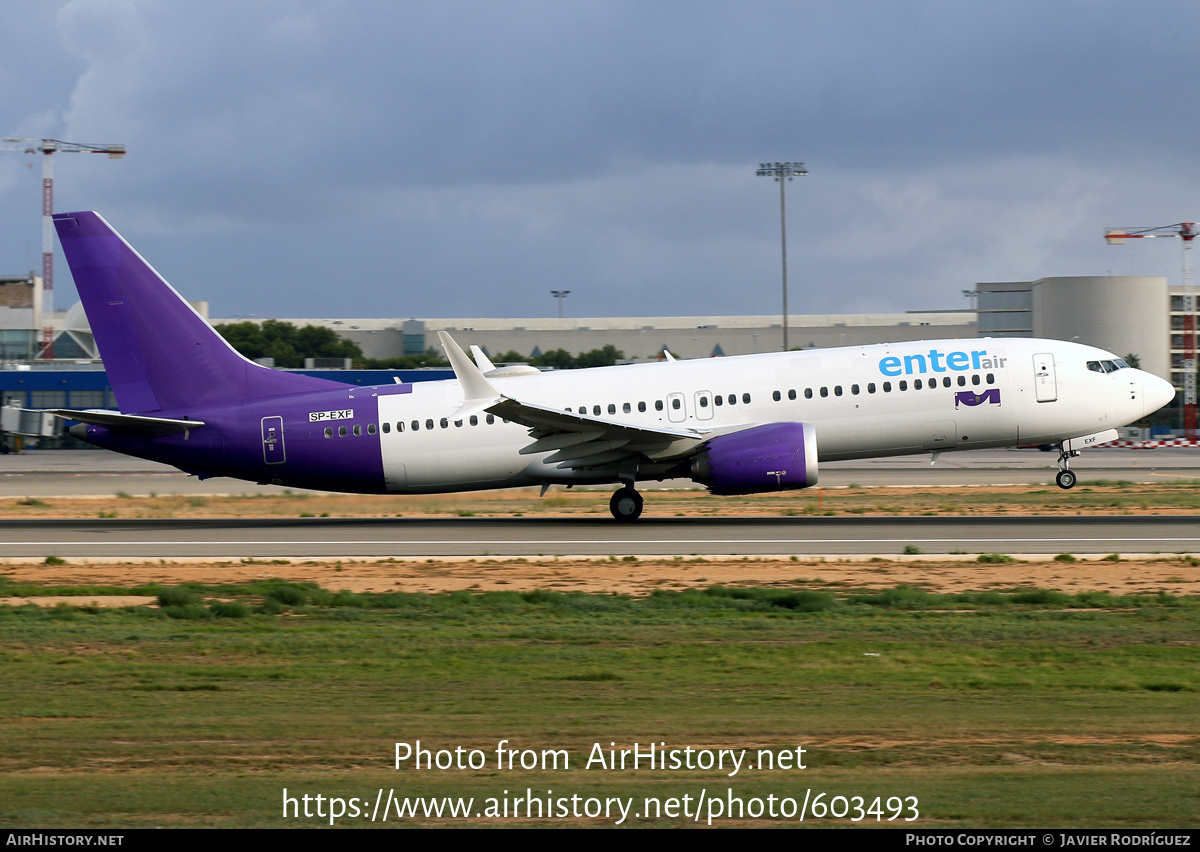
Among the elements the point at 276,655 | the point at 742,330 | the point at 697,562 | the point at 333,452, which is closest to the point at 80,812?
the point at 276,655

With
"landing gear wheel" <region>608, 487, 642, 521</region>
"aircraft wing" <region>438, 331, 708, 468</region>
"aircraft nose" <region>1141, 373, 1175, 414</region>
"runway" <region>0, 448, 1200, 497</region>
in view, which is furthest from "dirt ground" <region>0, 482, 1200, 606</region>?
"runway" <region>0, 448, 1200, 497</region>

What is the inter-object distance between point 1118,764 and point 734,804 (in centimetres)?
311

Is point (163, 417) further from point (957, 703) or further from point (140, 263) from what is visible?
point (957, 703)

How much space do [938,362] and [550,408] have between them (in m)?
9.39

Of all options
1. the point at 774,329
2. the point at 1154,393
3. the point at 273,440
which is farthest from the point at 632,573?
the point at 774,329

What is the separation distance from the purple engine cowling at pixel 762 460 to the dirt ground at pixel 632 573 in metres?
4.60

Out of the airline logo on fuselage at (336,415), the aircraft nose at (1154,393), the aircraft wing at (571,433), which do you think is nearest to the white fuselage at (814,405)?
the aircraft wing at (571,433)

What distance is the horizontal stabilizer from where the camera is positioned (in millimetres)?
28053

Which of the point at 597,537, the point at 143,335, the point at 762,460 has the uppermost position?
the point at 143,335

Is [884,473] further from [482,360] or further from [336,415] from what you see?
[336,415]

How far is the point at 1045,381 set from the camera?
2861cm

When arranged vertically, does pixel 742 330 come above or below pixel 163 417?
above

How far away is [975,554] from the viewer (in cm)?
2258

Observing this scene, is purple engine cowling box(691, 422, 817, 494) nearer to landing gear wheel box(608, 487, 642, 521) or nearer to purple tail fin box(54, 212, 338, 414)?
landing gear wheel box(608, 487, 642, 521)
